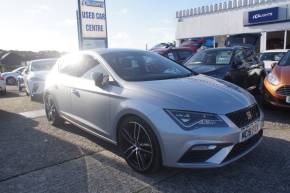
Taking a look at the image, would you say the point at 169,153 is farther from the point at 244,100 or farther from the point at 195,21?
the point at 195,21

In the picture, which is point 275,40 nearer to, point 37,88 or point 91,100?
point 37,88

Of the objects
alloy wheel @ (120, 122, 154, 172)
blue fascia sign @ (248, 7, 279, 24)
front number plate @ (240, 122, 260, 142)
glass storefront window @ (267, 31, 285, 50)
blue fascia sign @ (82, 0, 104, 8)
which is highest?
blue fascia sign @ (248, 7, 279, 24)

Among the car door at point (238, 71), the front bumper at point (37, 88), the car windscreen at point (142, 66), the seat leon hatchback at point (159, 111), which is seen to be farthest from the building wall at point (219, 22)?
the seat leon hatchback at point (159, 111)

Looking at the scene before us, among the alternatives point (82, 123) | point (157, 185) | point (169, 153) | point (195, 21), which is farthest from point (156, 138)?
point (195, 21)

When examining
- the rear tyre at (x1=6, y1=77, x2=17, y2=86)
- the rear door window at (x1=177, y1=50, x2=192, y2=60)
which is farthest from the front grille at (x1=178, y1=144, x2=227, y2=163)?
the rear tyre at (x1=6, y1=77, x2=17, y2=86)

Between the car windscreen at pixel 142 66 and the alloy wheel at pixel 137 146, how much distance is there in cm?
74

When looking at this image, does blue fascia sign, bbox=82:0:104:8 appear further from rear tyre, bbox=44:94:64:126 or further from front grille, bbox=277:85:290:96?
front grille, bbox=277:85:290:96

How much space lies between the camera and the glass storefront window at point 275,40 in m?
22.3

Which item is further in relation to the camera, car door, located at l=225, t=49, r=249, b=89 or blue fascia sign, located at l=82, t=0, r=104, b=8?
blue fascia sign, located at l=82, t=0, r=104, b=8

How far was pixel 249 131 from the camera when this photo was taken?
3521 mm

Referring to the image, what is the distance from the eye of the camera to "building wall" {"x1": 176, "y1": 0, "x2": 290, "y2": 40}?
2316 centimetres

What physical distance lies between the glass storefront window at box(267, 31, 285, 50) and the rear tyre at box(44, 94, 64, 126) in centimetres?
2012

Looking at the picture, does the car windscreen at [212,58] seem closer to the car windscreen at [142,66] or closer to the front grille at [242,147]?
the car windscreen at [142,66]

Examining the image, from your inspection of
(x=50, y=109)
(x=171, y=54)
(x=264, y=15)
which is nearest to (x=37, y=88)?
(x=50, y=109)
